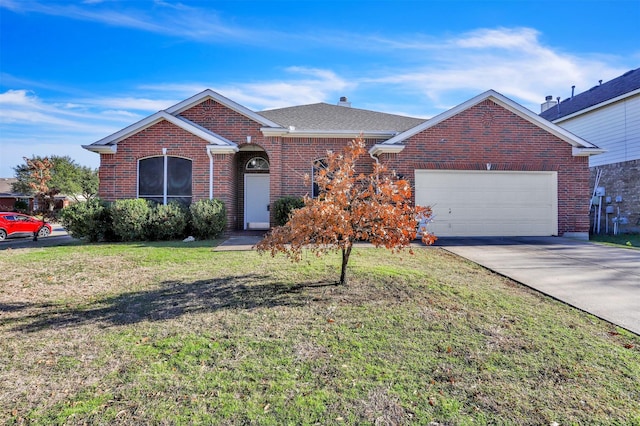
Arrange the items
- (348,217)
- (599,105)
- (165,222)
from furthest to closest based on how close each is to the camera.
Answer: (599,105), (165,222), (348,217)

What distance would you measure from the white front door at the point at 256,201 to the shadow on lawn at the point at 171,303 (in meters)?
8.59

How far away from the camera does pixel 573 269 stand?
704cm

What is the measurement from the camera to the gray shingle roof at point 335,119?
13.4 metres

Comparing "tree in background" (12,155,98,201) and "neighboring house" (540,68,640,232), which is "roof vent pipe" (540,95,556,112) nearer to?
"neighboring house" (540,68,640,232)

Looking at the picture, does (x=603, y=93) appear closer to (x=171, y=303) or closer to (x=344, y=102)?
(x=344, y=102)

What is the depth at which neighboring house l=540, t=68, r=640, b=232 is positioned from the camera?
612 inches

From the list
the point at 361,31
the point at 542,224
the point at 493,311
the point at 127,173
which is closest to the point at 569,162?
the point at 542,224

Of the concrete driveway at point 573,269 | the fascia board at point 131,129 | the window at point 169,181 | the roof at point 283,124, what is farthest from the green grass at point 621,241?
the fascia board at point 131,129

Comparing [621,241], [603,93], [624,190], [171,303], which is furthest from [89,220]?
[603,93]

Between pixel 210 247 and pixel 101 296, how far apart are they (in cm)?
401

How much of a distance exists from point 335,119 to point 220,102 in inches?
175

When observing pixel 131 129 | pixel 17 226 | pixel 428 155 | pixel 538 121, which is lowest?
pixel 17 226

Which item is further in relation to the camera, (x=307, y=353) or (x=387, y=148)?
(x=387, y=148)

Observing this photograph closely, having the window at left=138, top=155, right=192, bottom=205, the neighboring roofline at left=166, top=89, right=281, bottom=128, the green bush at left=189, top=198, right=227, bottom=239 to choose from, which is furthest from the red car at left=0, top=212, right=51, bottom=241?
the green bush at left=189, top=198, right=227, bottom=239
